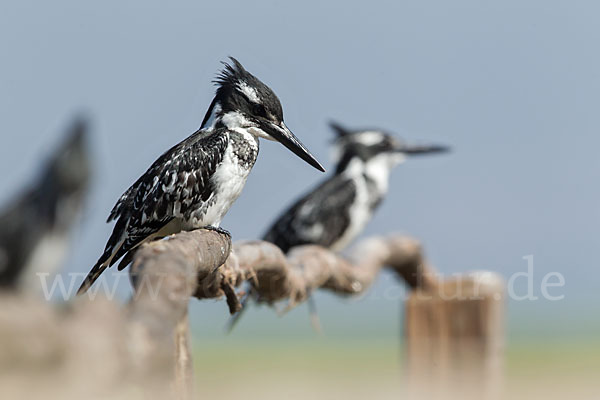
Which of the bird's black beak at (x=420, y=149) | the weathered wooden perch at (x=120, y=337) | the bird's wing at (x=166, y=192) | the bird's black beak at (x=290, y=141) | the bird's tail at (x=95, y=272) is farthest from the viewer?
the bird's black beak at (x=420, y=149)

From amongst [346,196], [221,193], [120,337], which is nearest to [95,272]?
[221,193]

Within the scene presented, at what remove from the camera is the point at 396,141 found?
650cm

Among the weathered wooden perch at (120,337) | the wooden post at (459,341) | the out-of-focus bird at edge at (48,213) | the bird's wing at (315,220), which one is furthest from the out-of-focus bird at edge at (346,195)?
the weathered wooden perch at (120,337)

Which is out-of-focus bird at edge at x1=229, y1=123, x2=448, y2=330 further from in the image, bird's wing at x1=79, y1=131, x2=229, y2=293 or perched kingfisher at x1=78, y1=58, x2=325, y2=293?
bird's wing at x1=79, y1=131, x2=229, y2=293

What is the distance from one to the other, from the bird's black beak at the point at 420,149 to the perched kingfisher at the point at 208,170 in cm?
365

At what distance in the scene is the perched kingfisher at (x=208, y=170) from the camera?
2662 millimetres

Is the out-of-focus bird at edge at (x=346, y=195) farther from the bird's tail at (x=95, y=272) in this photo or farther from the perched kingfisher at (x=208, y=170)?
the bird's tail at (x=95, y=272)

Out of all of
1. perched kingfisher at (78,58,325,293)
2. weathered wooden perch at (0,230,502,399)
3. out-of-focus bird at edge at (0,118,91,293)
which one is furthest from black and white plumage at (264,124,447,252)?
weathered wooden perch at (0,230,502,399)

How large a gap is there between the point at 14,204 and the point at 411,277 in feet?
5.47

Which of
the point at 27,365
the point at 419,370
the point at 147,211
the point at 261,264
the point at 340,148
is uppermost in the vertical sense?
the point at 340,148

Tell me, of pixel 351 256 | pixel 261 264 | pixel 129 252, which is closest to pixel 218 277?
pixel 261 264

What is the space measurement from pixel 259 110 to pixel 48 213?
104 cm

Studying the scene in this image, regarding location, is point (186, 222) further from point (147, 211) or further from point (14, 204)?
point (14, 204)

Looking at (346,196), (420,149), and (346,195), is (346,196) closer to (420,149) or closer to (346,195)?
(346,195)
